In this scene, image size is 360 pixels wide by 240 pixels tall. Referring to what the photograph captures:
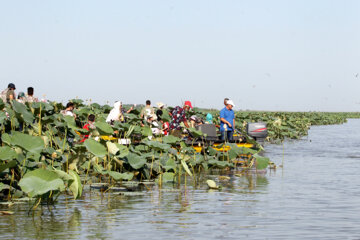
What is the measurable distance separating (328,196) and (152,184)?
9.84 ft

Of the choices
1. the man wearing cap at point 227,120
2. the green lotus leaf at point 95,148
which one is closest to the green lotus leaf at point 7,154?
the green lotus leaf at point 95,148

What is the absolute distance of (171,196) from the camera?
9.62m

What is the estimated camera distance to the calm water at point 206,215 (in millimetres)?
6891

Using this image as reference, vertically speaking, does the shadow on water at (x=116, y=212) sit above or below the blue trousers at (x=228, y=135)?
below

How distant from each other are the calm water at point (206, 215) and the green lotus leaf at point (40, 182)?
436 mm

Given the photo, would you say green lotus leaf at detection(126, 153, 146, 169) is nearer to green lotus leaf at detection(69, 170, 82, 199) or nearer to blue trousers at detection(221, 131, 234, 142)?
green lotus leaf at detection(69, 170, 82, 199)

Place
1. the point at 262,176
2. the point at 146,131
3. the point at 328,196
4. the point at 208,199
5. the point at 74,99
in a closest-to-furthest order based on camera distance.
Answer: the point at 208,199
the point at 328,196
the point at 146,131
the point at 262,176
the point at 74,99

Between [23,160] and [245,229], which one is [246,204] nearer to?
[245,229]

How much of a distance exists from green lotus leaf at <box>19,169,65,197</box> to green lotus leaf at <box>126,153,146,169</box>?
3.30m

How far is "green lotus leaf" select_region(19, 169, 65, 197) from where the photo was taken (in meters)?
6.93

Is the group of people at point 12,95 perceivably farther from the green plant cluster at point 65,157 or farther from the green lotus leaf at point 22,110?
the green lotus leaf at point 22,110

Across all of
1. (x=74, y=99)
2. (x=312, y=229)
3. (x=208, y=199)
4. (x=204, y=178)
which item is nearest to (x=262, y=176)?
(x=204, y=178)

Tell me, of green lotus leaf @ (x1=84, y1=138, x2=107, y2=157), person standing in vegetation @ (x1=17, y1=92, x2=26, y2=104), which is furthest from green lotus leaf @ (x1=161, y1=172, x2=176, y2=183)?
person standing in vegetation @ (x1=17, y1=92, x2=26, y2=104)

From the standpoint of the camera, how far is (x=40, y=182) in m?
7.04
